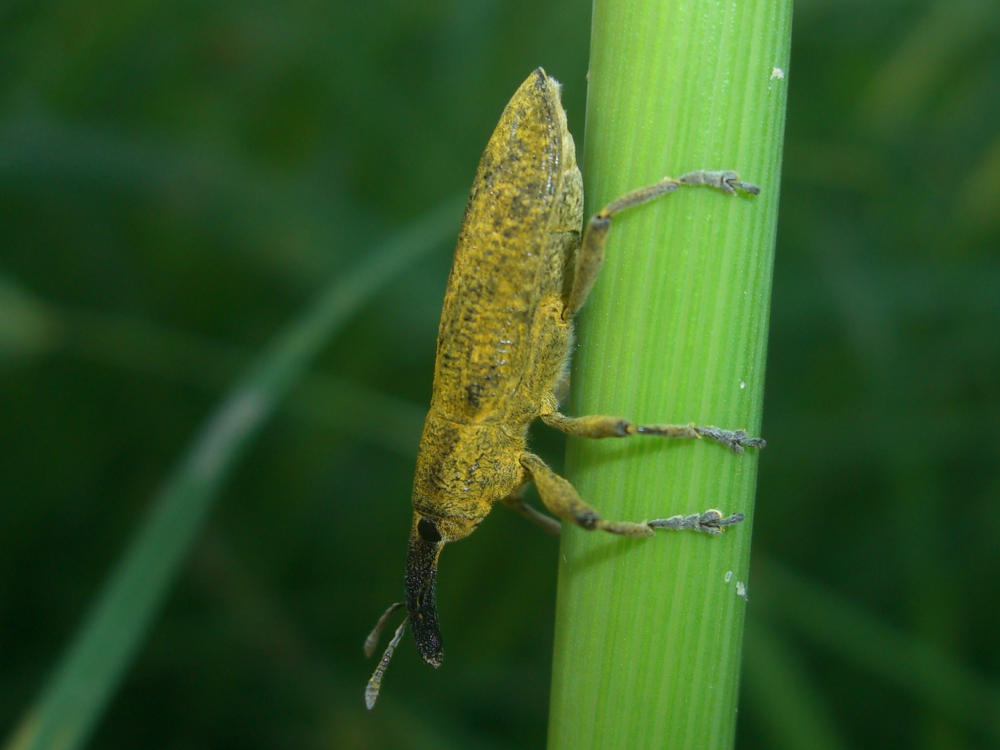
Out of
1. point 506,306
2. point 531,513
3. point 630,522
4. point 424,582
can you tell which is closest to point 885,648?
point 531,513

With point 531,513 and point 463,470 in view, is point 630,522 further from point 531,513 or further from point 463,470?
point 531,513

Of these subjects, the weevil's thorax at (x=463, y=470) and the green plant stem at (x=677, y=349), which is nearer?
the green plant stem at (x=677, y=349)

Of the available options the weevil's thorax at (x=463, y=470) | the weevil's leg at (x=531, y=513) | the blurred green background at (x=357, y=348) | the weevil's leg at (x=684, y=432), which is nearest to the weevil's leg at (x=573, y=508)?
the weevil's leg at (x=684, y=432)

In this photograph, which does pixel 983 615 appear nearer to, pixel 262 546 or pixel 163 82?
pixel 262 546

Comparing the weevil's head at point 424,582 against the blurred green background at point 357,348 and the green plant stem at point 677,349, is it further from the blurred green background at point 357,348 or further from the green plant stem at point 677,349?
the blurred green background at point 357,348

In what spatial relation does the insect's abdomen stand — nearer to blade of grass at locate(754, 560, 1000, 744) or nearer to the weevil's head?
the weevil's head

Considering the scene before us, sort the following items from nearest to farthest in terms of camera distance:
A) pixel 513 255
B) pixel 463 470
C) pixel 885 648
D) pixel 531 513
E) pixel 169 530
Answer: pixel 169 530 → pixel 513 255 → pixel 463 470 → pixel 531 513 → pixel 885 648

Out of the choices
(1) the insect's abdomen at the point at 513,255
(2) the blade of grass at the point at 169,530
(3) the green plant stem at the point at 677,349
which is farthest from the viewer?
(1) the insect's abdomen at the point at 513,255
